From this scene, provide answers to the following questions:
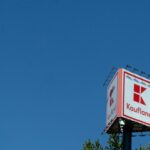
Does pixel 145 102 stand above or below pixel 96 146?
below

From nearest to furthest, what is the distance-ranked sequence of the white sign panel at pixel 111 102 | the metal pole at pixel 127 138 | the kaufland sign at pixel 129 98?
the kaufland sign at pixel 129 98, the metal pole at pixel 127 138, the white sign panel at pixel 111 102

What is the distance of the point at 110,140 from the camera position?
227ft

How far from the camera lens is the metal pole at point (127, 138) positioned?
133ft

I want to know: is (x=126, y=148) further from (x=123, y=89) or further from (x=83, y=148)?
(x=83, y=148)

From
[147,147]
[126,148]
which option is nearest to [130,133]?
[126,148]

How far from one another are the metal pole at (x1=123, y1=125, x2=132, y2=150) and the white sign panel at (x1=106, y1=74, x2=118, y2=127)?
3.39ft

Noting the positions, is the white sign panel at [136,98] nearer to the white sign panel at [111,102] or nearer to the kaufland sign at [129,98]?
the kaufland sign at [129,98]

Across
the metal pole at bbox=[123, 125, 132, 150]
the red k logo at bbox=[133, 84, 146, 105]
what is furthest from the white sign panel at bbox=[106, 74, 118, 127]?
the red k logo at bbox=[133, 84, 146, 105]

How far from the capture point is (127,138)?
41.0m

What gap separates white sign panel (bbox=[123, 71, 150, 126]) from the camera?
133ft

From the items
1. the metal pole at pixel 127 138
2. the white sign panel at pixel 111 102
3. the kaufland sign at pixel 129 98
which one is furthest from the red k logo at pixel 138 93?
the metal pole at pixel 127 138

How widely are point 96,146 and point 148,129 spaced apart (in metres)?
27.7

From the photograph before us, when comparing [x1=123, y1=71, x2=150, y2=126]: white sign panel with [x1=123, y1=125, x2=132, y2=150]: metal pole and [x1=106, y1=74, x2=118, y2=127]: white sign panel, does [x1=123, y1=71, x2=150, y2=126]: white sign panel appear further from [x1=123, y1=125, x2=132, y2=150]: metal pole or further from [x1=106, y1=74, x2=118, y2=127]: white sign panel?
[x1=123, y1=125, x2=132, y2=150]: metal pole

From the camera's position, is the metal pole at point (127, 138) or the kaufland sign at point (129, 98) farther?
the metal pole at point (127, 138)
